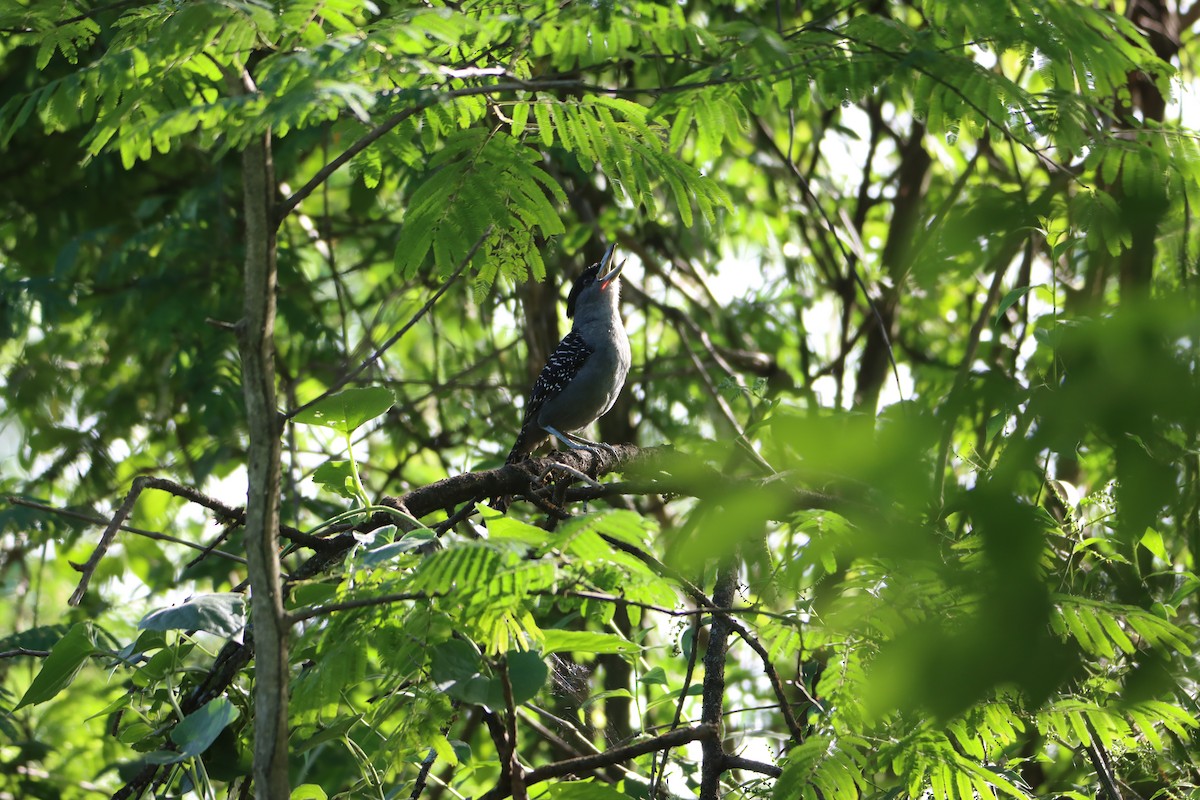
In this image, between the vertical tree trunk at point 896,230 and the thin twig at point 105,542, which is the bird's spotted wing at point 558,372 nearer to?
the vertical tree trunk at point 896,230

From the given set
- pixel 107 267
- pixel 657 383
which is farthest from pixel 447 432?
pixel 107 267

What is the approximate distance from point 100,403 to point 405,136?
5.68 meters

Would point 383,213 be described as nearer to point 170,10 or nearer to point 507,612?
point 170,10

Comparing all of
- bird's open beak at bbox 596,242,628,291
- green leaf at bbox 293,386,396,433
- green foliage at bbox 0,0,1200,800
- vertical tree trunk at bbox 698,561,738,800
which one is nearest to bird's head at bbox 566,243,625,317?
bird's open beak at bbox 596,242,628,291

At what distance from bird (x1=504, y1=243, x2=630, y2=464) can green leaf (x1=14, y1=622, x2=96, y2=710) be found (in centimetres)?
354

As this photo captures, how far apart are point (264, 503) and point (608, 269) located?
4742mm

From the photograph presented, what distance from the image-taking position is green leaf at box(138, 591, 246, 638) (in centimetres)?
195

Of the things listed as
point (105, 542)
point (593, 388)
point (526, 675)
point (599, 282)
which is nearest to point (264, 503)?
point (105, 542)

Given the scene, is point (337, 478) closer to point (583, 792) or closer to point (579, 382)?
point (583, 792)

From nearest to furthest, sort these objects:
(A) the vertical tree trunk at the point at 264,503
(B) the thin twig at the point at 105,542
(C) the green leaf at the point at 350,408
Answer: (A) the vertical tree trunk at the point at 264,503
(B) the thin twig at the point at 105,542
(C) the green leaf at the point at 350,408

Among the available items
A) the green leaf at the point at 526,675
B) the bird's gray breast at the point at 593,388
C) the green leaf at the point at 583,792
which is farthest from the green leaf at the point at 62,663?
the bird's gray breast at the point at 593,388

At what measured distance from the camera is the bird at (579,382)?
232 inches

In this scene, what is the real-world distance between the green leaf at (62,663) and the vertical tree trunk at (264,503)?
0.64 meters

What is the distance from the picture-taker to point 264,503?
177cm
